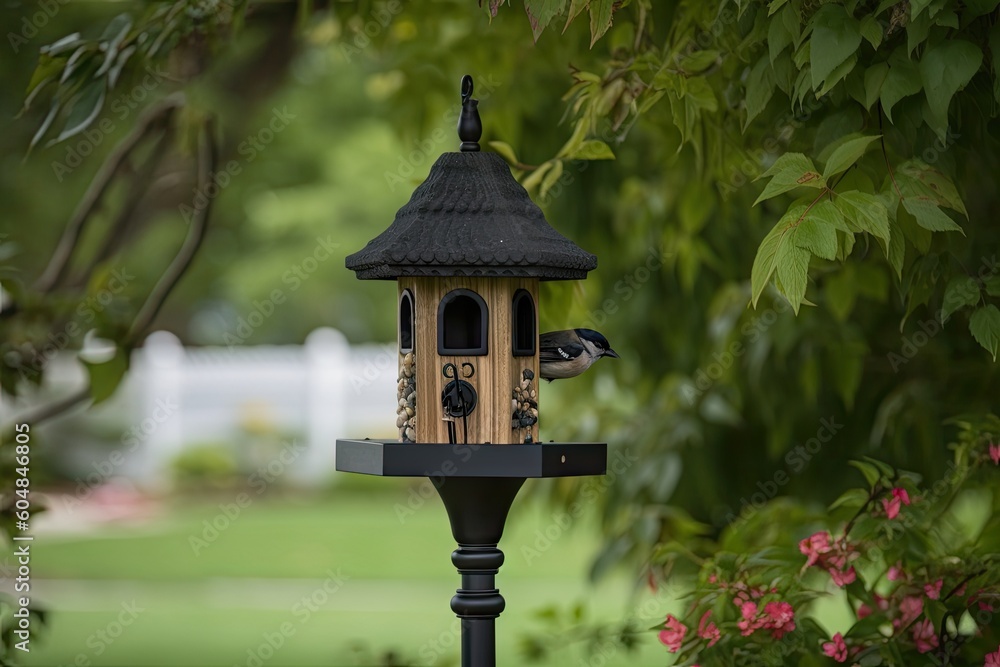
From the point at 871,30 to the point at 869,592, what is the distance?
1721 mm

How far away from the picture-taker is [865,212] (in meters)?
2.44

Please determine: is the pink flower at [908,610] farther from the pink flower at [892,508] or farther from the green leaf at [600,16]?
the green leaf at [600,16]

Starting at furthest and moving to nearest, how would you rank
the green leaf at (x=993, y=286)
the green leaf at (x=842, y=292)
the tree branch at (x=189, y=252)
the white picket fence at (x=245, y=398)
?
the white picket fence at (x=245, y=398) < the tree branch at (x=189, y=252) < the green leaf at (x=842, y=292) < the green leaf at (x=993, y=286)

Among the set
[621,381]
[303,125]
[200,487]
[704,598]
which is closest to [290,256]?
[303,125]


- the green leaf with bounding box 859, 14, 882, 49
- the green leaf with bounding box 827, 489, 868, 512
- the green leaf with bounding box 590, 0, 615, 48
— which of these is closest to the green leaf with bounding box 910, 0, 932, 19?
the green leaf with bounding box 859, 14, 882, 49

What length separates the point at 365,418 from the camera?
19109 millimetres

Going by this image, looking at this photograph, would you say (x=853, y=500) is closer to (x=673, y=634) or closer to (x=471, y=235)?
(x=673, y=634)

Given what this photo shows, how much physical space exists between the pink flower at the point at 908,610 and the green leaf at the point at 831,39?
1680 mm

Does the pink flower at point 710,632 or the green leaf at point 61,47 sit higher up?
the green leaf at point 61,47

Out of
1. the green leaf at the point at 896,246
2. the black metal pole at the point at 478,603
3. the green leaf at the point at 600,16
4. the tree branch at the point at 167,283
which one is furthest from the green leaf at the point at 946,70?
the tree branch at the point at 167,283

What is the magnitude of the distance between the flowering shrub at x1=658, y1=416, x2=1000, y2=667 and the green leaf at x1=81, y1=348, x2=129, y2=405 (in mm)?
1887

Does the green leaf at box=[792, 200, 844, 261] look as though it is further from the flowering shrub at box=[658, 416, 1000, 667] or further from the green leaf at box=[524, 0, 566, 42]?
the flowering shrub at box=[658, 416, 1000, 667]

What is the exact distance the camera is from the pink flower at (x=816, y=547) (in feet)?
11.1

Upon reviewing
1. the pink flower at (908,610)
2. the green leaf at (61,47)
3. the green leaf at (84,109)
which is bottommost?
the pink flower at (908,610)
